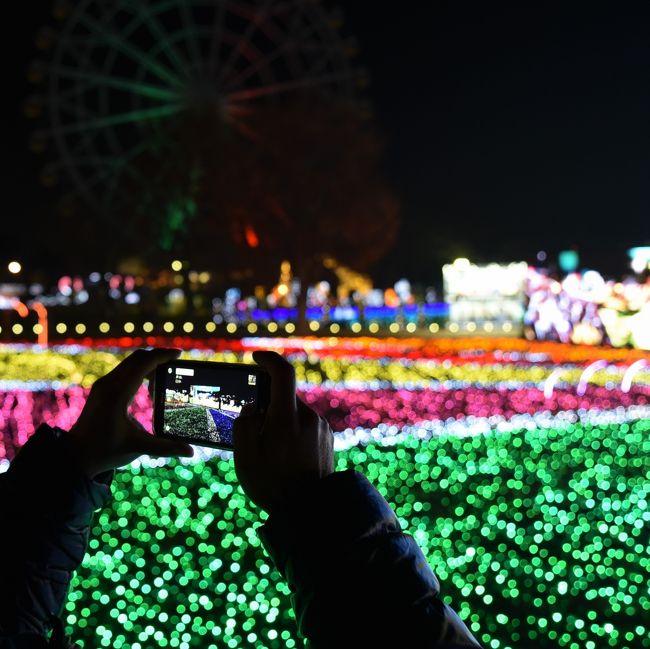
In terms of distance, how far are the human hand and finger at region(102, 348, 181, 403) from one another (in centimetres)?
33

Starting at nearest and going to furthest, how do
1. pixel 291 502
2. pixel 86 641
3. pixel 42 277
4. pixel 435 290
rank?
pixel 291 502 → pixel 86 641 → pixel 42 277 → pixel 435 290

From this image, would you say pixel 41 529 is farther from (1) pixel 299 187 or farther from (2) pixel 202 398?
(1) pixel 299 187

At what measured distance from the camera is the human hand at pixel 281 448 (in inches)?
54.7

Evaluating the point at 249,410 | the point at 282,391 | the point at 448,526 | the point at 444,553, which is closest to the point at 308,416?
the point at 282,391

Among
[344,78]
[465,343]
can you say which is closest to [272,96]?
[344,78]

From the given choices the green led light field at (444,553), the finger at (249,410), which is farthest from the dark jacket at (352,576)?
the green led light field at (444,553)

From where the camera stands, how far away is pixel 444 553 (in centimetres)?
518

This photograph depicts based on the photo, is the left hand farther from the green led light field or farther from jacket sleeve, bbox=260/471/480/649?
the green led light field

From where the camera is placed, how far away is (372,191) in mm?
29812

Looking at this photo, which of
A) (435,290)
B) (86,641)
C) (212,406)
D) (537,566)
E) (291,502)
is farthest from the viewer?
(435,290)

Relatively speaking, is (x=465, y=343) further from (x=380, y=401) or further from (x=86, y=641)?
(x=86, y=641)

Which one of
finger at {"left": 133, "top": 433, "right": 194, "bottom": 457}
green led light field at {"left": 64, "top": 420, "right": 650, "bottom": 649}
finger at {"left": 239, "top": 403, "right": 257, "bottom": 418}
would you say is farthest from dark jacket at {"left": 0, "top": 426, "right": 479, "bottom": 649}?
green led light field at {"left": 64, "top": 420, "right": 650, "bottom": 649}

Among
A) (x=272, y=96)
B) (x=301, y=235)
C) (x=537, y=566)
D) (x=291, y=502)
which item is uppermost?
(x=272, y=96)

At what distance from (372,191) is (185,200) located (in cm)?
553
